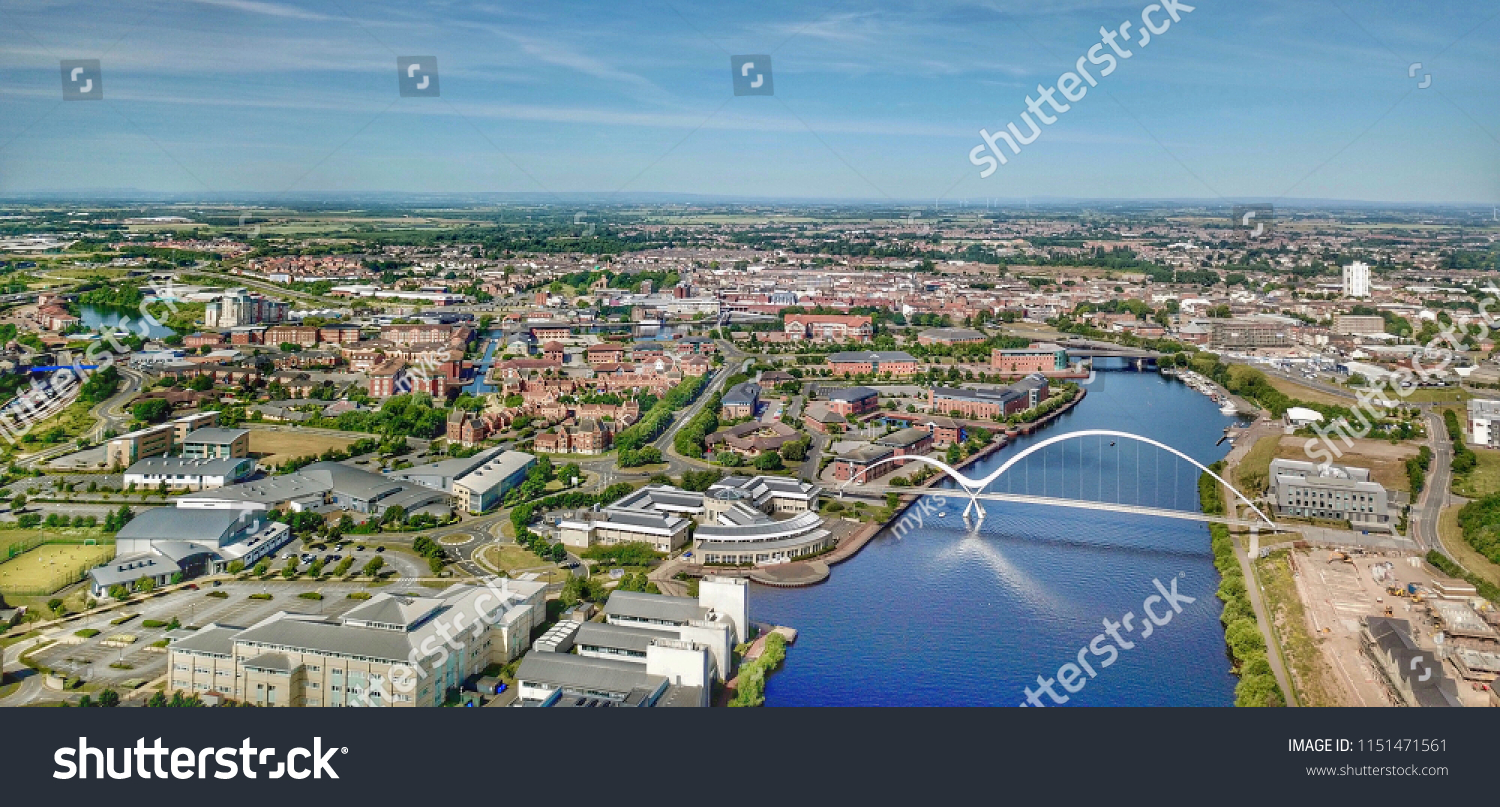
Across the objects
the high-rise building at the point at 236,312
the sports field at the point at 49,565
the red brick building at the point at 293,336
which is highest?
the high-rise building at the point at 236,312

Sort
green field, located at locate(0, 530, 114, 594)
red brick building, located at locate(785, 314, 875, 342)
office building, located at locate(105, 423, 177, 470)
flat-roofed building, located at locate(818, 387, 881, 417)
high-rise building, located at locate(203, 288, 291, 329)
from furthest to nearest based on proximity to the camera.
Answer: red brick building, located at locate(785, 314, 875, 342), high-rise building, located at locate(203, 288, 291, 329), flat-roofed building, located at locate(818, 387, 881, 417), office building, located at locate(105, 423, 177, 470), green field, located at locate(0, 530, 114, 594)

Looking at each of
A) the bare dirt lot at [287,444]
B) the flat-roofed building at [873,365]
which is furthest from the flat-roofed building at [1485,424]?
the bare dirt lot at [287,444]

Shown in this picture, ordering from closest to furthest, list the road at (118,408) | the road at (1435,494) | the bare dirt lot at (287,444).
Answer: the road at (1435,494) → the bare dirt lot at (287,444) → the road at (118,408)

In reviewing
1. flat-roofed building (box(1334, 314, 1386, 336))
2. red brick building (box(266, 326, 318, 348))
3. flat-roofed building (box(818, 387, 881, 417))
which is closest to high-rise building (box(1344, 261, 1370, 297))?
flat-roofed building (box(1334, 314, 1386, 336))

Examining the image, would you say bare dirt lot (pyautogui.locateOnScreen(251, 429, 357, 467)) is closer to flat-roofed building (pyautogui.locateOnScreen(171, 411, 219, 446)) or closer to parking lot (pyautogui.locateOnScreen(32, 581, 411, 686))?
flat-roofed building (pyautogui.locateOnScreen(171, 411, 219, 446))

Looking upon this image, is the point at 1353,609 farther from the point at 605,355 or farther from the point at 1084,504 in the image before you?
the point at 605,355

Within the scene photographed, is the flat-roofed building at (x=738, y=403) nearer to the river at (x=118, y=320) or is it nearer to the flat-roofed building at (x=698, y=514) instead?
the flat-roofed building at (x=698, y=514)

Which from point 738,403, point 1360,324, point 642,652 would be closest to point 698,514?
point 642,652
